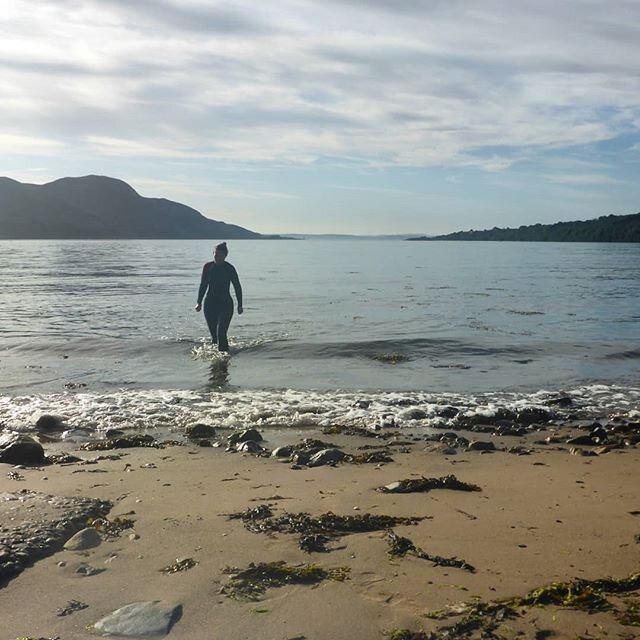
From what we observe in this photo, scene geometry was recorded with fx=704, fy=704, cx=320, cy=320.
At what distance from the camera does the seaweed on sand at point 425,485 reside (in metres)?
6.00

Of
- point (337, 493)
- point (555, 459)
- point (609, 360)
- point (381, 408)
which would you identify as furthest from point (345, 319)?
point (337, 493)

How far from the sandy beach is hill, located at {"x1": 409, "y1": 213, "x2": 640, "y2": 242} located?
13519 cm

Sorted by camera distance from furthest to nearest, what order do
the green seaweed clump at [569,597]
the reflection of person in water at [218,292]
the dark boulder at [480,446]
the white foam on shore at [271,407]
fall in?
the reflection of person in water at [218,292] < the white foam on shore at [271,407] < the dark boulder at [480,446] < the green seaweed clump at [569,597]

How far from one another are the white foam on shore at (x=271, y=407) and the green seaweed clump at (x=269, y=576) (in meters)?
4.83

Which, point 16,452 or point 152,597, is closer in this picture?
point 152,597

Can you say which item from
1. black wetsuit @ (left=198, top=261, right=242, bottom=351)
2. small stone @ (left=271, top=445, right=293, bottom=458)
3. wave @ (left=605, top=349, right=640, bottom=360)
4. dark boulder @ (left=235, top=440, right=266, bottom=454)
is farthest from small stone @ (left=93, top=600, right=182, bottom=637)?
wave @ (left=605, top=349, right=640, bottom=360)

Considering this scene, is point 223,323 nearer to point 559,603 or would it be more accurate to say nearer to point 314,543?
point 314,543

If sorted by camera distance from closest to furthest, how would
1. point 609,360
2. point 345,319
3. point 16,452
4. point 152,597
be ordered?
point 152,597
point 16,452
point 609,360
point 345,319

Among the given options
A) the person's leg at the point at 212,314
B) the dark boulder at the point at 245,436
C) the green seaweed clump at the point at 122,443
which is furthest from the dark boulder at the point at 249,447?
the person's leg at the point at 212,314

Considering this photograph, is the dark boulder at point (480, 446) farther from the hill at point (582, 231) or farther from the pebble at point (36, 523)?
the hill at point (582, 231)

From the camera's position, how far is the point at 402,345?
16406 mm

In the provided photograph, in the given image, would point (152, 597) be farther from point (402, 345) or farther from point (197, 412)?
point (402, 345)

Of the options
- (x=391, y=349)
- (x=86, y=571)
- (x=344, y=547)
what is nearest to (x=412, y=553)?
(x=344, y=547)

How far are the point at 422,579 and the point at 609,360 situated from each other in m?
12.0
